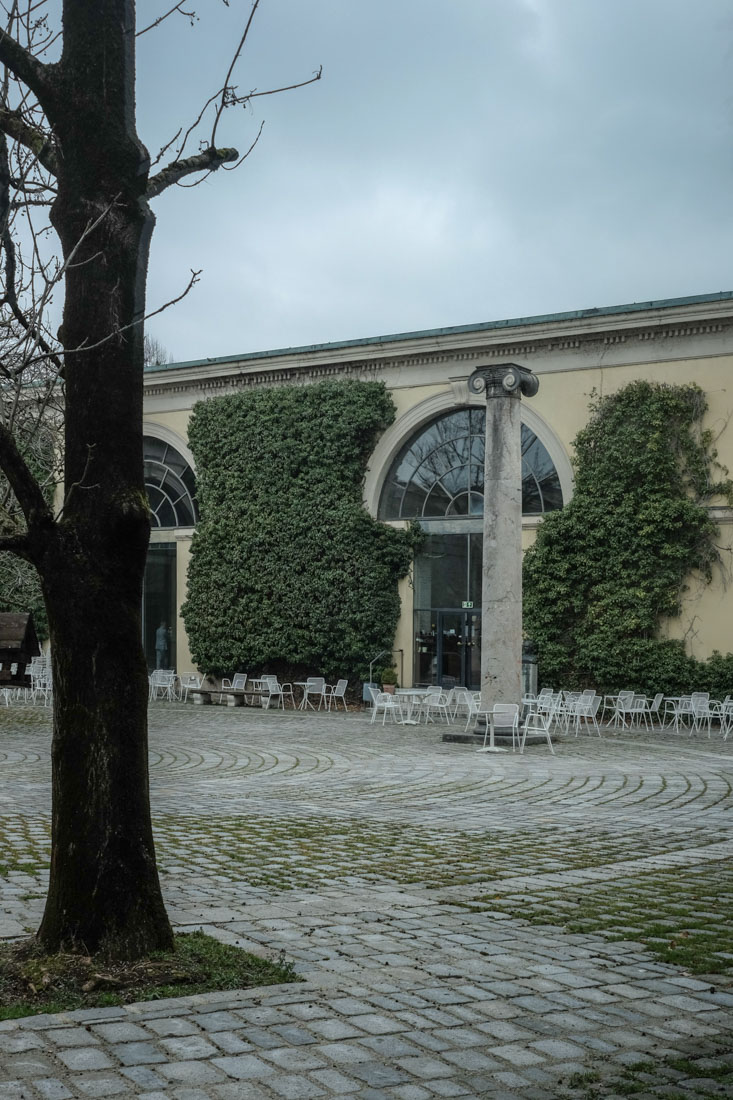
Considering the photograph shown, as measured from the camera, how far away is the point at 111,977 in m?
4.95

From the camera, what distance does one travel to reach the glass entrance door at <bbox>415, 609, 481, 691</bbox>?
90.3ft

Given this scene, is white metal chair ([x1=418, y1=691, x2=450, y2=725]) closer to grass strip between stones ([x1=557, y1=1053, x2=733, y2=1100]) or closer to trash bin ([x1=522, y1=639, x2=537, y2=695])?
trash bin ([x1=522, y1=639, x2=537, y2=695])

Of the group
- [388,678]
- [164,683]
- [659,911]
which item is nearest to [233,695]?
[164,683]

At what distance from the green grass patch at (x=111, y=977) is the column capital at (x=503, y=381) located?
46.2 feet

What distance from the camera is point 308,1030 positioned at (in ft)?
14.9

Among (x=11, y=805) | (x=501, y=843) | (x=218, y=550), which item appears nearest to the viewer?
(x=501, y=843)

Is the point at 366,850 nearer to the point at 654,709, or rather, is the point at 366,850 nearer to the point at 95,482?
the point at 95,482

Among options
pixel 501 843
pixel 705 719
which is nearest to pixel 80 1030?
pixel 501 843

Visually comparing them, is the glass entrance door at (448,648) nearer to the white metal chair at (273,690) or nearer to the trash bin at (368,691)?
the trash bin at (368,691)

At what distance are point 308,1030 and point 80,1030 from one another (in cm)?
86

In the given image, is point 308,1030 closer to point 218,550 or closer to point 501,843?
point 501,843

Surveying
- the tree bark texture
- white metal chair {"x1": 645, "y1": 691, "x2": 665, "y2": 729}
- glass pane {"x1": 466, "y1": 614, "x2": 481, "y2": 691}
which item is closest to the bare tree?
the tree bark texture

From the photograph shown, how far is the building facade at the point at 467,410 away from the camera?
960 inches

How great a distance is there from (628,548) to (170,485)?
44.8 ft
